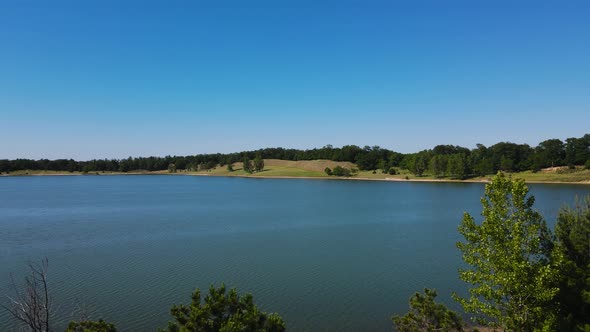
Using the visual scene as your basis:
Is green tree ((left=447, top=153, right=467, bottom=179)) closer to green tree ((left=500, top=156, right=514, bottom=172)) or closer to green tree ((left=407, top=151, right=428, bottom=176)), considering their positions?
green tree ((left=407, top=151, right=428, bottom=176))

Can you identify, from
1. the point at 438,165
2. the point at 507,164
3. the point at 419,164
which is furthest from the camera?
the point at 419,164

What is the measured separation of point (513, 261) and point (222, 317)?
8.91m

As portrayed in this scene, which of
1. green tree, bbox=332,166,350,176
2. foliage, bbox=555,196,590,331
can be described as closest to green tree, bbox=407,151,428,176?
green tree, bbox=332,166,350,176

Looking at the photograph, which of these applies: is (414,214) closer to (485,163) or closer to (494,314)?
(494,314)

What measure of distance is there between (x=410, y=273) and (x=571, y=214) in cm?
1351

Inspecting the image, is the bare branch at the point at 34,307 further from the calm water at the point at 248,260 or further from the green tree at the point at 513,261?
the green tree at the point at 513,261

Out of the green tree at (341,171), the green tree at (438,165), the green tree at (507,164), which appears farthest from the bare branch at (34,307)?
the green tree at (341,171)

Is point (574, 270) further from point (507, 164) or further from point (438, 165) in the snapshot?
point (507, 164)

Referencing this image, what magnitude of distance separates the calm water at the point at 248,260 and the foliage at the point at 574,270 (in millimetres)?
8388

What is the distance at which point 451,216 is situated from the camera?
2277 inches

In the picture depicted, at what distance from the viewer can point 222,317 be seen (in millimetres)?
11398

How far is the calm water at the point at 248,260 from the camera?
22.5 m

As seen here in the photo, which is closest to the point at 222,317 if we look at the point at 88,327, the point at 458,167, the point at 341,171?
the point at 88,327

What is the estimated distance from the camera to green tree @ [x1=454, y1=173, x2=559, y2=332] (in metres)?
12.4
